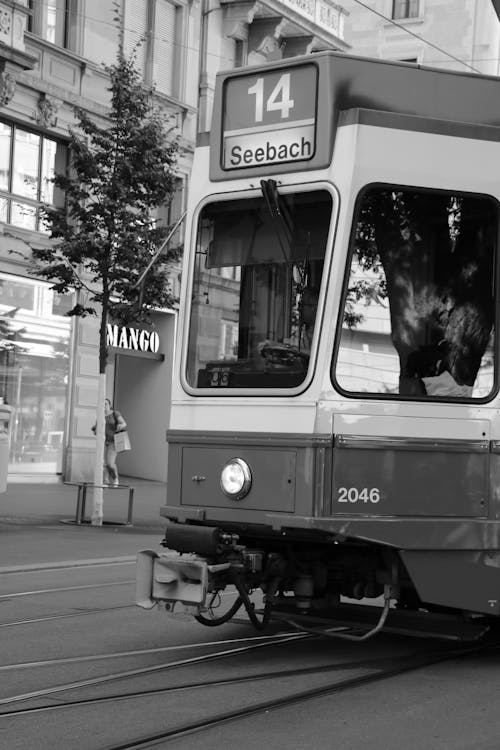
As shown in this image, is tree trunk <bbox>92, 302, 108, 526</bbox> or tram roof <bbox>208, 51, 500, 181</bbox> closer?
tram roof <bbox>208, 51, 500, 181</bbox>

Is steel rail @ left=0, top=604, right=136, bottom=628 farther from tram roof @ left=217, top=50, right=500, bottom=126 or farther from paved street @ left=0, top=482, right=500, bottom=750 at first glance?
tram roof @ left=217, top=50, right=500, bottom=126

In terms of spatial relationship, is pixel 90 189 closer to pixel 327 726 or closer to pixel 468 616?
pixel 468 616

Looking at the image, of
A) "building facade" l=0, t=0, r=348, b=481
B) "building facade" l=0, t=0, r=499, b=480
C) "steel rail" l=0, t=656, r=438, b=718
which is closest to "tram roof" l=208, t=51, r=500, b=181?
"steel rail" l=0, t=656, r=438, b=718

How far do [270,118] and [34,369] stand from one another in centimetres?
1747

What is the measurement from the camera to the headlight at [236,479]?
7367 mm

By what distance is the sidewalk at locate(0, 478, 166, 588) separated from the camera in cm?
1384

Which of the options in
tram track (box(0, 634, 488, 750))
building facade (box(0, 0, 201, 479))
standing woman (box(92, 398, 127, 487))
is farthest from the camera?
building facade (box(0, 0, 201, 479))

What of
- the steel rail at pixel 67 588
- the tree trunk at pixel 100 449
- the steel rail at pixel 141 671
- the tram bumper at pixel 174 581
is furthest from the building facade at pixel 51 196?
the tram bumper at pixel 174 581

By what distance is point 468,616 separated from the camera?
25.3ft

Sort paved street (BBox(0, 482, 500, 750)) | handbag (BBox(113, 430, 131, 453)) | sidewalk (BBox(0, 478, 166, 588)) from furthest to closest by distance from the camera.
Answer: handbag (BBox(113, 430, 131, 453))
sidewalk (BBox(0, 478, 166, 588))
paved street (BBox(0, 482, 500, 750))

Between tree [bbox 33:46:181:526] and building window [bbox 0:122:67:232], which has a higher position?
building window [bbox 0:122:67:232]

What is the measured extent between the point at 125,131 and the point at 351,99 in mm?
10709

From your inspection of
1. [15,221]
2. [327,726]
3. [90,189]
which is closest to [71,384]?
[15,221]

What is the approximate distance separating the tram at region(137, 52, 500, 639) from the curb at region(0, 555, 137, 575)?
17.2 feet
